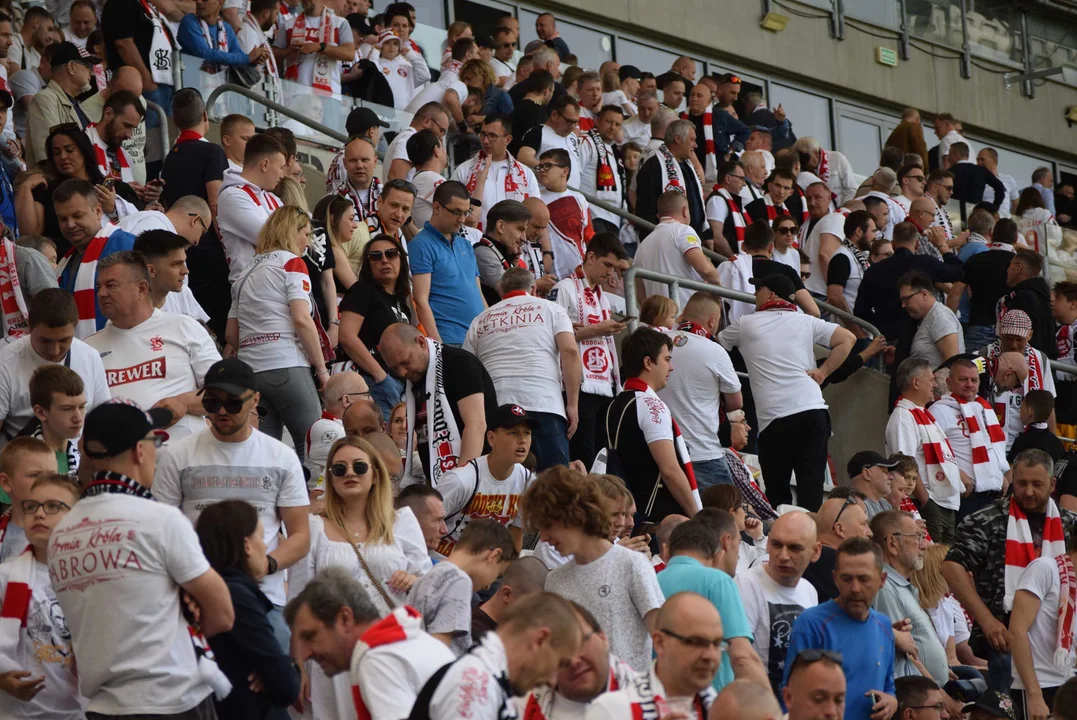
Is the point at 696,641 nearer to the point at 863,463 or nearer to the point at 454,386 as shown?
the point at 454,386

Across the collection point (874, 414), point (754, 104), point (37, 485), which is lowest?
point (874, 414)

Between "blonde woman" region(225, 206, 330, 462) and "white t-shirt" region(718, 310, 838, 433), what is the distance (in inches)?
144

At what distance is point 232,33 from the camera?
13.1 metres

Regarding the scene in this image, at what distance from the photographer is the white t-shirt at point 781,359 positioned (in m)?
11.0

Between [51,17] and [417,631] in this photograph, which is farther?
[51,17]

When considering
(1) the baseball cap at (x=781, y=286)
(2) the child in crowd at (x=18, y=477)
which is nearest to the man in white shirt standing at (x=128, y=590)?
(2) the child in crowd at (x=18, y=477)

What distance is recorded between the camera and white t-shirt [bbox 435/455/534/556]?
7727 mm

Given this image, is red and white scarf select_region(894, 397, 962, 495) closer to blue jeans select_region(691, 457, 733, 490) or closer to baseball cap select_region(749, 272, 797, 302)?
baseball cap select_region(749, 272, 797, 302)

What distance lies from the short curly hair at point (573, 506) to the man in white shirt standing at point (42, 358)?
1910 millimetres

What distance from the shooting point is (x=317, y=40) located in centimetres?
1440

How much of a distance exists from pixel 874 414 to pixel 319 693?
892 cm

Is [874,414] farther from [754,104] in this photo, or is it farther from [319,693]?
[319,693]

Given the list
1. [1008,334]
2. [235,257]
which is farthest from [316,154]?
[1008,334]

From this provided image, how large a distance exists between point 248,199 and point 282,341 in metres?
1.27
